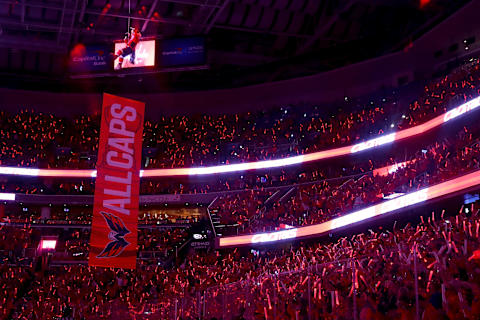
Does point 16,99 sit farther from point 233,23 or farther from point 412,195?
point 412,195

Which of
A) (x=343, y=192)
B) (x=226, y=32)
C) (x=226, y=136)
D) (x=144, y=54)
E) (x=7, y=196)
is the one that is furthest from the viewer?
(x=226, y=136)

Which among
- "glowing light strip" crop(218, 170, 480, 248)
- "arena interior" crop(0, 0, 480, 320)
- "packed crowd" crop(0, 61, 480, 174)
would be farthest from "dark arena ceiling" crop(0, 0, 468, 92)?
"glowing light strip" crop(218, 170, 480, 248)

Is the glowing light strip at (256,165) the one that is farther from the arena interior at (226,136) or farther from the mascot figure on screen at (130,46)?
the mascot figure on screen at (130,46)

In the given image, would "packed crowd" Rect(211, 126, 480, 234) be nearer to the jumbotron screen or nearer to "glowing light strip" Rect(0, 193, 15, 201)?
the jumbotron screen

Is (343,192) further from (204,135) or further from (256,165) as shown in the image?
(204,135)

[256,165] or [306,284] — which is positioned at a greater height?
[256,165]

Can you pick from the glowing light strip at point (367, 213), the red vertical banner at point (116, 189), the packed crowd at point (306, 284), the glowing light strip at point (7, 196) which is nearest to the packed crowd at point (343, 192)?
the glowing light strip at point (367, 213)

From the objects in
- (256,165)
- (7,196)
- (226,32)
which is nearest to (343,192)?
(256,165)

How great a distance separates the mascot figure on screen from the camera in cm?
2155

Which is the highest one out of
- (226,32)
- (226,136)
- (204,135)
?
(226,32)

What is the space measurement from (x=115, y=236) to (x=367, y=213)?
1192 cm

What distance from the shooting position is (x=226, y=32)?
29.1m

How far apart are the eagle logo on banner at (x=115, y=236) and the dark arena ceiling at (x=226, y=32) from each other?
14.2 metres

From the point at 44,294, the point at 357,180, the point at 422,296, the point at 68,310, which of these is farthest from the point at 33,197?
the point at 422,296
